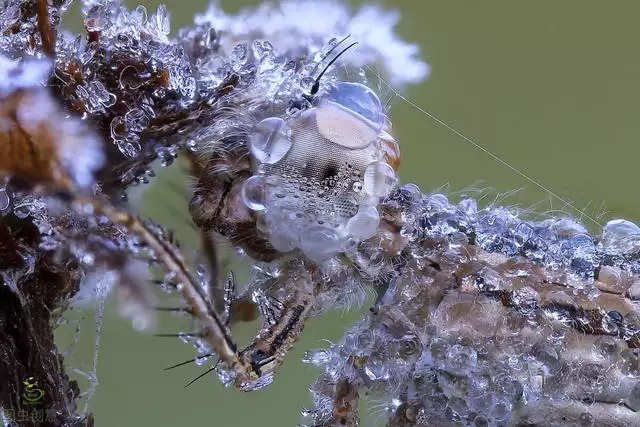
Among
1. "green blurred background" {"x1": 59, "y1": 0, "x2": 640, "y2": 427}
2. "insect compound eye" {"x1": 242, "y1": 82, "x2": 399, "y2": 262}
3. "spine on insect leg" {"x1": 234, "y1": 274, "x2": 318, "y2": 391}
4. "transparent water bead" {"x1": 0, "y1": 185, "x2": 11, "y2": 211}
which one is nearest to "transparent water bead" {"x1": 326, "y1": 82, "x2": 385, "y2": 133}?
"insect compound eye" {"x1": 242, "y1": 82, "x2": 399, "y2": 262}

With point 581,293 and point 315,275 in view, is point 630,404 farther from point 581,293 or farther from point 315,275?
point 315,275

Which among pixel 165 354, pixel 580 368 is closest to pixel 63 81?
pixel 580 368

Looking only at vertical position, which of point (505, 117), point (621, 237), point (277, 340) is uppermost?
point (621, 237)

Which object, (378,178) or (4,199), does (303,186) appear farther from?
(4,199)

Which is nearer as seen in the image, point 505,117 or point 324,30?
point 324,30

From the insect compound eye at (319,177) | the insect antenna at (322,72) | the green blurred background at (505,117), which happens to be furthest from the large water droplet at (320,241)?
the green blurred background at (505,117)

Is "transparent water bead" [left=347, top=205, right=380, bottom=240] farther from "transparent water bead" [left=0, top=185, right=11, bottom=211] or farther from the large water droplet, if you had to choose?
"transparent water bead" [left=0, top=185, right=11, bottom=211]

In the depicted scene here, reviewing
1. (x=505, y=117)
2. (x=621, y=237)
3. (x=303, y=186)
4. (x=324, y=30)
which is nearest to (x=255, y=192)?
(x=303, y=186)
